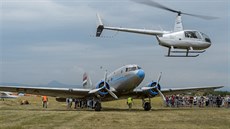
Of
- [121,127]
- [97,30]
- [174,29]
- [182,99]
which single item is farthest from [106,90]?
[182,99]

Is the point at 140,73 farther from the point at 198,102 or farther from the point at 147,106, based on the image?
the point at 198,102

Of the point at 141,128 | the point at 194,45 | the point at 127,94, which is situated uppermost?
the point at 194,45

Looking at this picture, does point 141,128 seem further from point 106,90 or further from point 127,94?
point 127,94

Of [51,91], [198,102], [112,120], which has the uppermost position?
[51,91]

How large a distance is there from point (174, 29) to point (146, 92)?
643 centimetres

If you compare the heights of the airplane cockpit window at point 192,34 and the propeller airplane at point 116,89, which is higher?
the airplane cockpit window at point 192,34

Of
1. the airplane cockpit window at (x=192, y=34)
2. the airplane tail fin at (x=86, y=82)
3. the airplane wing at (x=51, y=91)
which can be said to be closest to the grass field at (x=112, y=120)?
the airplane cockpit window at (x=192, y=34)

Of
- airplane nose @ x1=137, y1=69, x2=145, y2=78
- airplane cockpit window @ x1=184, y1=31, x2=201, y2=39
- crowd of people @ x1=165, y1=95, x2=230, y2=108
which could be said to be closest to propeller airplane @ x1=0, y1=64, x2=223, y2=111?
airplane nose @ x1=137, y1=69, x2=145, y2=78

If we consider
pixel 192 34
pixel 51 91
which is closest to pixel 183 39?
pixel 192 34

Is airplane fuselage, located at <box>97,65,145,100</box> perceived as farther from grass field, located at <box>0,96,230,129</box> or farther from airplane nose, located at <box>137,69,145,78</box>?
grass field, located at <box>0,96,230,129</box>

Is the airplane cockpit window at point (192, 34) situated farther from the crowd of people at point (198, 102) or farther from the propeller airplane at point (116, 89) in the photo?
the crowd of people at point (198, 102)

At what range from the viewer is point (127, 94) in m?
32.5

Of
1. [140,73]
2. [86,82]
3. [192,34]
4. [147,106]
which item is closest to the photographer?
[192,34]

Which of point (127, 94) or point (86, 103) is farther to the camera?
point (86, 103)
